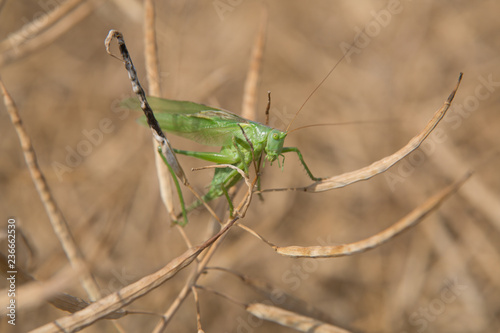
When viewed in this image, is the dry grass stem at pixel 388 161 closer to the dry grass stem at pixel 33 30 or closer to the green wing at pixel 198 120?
the green wing at pixel 198 120

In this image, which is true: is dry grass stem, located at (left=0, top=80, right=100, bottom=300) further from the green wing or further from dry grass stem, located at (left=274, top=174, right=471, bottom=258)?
dry grass stem, located at (left=274, top=174, right=471, bottom=258)

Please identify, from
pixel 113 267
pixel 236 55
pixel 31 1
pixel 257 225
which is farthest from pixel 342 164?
pixel 31 1

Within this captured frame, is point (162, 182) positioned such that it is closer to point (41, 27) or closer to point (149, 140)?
point (41, 27)

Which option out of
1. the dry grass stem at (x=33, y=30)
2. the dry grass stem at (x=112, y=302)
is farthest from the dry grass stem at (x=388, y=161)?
the dry grass stem at (x=33, y=30)

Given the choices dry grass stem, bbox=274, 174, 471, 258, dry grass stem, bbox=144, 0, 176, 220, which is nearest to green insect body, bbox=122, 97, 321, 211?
dry grass stem, bbox=144, 0, 176, 220

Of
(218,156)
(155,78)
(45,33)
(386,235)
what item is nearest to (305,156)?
(218,156)

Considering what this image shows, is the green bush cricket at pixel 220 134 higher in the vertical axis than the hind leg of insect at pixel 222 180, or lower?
higher

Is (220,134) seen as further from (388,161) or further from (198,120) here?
(388,161)
